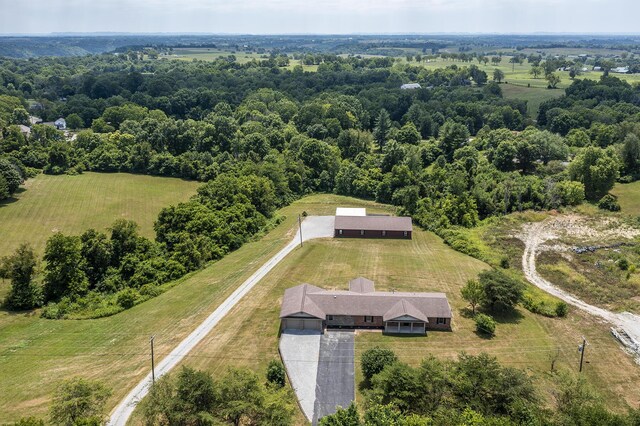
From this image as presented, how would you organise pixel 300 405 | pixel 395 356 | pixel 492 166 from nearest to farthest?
pixel 300 405 < pixel 395 356 < pixel 492 166

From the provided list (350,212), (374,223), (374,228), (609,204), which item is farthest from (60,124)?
(609,204)

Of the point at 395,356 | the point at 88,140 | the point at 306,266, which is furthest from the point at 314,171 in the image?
the point at 395,356

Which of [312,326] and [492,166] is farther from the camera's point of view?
[492,166]

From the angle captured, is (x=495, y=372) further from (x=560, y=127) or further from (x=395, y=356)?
(x=560, y=127)

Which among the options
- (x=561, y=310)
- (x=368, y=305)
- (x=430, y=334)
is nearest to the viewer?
(x=430, y=334)

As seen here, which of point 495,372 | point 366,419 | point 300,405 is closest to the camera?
point 366,419

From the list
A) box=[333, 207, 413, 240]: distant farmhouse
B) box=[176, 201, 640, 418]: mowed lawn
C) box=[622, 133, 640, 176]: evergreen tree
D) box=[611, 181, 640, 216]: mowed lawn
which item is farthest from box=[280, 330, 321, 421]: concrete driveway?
box=[622, 133, 640, 176]: evergreen tree

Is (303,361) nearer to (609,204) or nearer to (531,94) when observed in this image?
(609,204)
